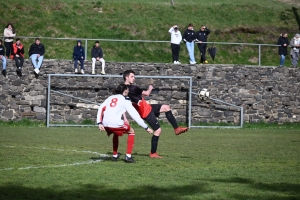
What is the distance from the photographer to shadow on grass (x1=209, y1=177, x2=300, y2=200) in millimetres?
11516

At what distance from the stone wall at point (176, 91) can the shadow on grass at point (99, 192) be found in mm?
20540

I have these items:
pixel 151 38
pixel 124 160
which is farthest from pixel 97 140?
pixel 151 38

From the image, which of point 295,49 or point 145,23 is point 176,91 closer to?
point 295,49

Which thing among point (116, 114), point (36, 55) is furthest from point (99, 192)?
point (36, 55)

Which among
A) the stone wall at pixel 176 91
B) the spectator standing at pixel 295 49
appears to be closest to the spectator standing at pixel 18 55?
the stone wall at pixel 176 91

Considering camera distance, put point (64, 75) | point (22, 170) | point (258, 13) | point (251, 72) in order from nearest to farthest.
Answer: point (22, 170) → point (64, 75) → point (251, 72) → point (258, 13)

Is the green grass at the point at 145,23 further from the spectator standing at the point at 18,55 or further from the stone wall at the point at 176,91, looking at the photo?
the spectator standing at the point at 18,55

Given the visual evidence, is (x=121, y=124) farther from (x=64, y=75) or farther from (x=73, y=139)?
(x=64, y=75)

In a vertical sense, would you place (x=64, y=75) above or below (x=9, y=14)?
below

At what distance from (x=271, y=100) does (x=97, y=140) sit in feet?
48.2

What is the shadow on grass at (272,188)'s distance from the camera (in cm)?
1152

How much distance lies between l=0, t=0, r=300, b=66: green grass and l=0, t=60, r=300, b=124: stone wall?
16.4 ft

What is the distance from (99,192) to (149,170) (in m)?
3.09

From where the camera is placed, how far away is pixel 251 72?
36094 millimetres
